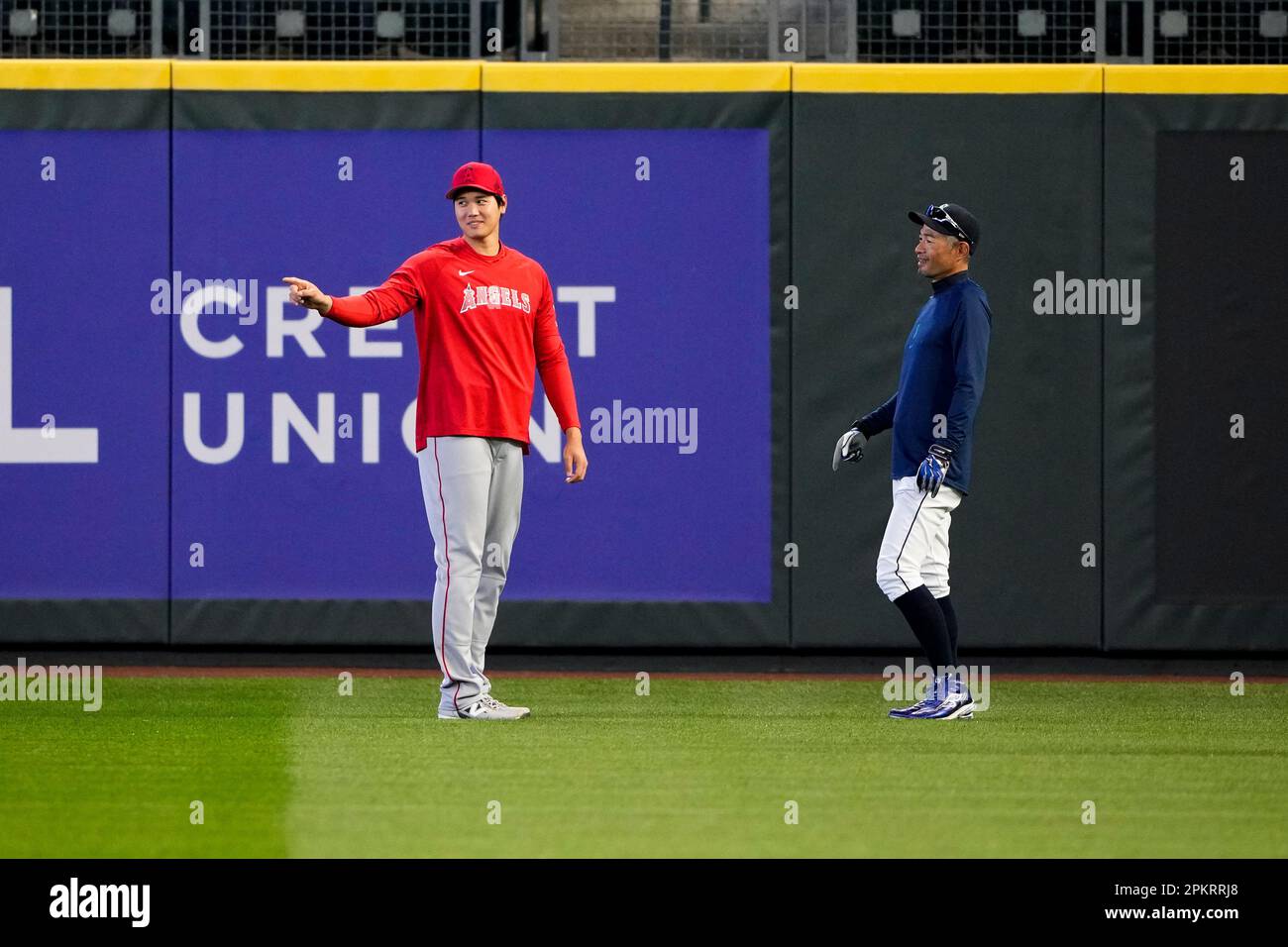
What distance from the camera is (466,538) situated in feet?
26.8

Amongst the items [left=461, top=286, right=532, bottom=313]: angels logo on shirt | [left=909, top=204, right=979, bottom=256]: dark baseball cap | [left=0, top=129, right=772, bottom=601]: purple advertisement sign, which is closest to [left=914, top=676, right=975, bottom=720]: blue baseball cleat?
[left=909, top=204, right=979, bottom=256]: dark baseball cap

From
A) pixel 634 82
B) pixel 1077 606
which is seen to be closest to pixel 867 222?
pixel 634 82

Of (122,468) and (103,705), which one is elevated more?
(122,468)

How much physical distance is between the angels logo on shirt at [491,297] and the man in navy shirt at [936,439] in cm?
170

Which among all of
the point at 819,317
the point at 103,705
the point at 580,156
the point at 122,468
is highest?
the point at 580,156

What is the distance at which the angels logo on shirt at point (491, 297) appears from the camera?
324 inches

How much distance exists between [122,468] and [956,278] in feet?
16.3

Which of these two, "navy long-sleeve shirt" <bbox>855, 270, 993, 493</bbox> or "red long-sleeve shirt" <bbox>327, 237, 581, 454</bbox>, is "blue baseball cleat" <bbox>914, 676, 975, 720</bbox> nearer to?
"navy long-sleeve shirt" <bbox>855, 270, 993, 493</bbox>

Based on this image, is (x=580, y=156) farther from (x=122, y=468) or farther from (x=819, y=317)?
(x=122, y=468)

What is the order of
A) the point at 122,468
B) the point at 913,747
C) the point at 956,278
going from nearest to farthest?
1. the point at 913,747
2. the point at 956,278
3. the point at 122,468

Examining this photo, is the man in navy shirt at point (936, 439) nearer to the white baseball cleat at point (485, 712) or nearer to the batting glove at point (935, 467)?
the batting glove at point (935, 467)

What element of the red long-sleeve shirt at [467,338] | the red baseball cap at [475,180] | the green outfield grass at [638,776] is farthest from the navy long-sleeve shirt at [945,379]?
the red baseball cap at [475,180]

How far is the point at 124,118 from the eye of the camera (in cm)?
1098

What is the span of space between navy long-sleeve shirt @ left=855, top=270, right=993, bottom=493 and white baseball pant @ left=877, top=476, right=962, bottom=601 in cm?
9
